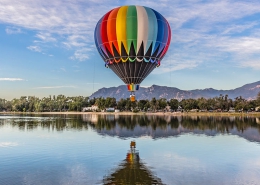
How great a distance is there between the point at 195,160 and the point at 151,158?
3.32 m

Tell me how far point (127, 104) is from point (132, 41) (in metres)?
104

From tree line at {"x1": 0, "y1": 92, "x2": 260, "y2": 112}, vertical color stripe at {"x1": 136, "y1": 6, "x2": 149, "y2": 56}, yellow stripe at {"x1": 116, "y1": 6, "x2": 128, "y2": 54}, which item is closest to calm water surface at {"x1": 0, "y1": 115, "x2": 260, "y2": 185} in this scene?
yellow stripe at {"x1": 116, "y1": 6, "x2": 128, "y2": 54}

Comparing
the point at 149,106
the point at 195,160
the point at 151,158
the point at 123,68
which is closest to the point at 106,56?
the point at 123,68

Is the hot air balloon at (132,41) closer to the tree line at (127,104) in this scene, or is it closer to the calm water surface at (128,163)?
the calm water surface at (128,163)

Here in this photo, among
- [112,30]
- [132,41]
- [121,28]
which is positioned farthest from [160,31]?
[112,30]

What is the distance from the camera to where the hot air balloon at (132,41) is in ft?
93.4

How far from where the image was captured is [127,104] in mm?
131500

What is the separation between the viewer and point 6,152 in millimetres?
24953

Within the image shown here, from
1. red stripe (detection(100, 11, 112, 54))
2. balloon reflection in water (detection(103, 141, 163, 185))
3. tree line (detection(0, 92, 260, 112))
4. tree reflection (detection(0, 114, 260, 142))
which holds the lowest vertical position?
balloon reflection in water (detection(103, 141, 163, 185))

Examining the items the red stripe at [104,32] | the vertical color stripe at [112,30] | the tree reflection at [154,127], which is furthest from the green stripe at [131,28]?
the tree reflection at [154,127]

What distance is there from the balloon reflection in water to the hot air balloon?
10100mm

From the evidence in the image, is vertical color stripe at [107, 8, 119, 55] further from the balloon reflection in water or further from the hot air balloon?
the balloon reflection in water

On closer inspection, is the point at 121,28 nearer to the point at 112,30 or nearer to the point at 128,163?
the point at 112,30

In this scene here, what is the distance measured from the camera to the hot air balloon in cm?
2847
